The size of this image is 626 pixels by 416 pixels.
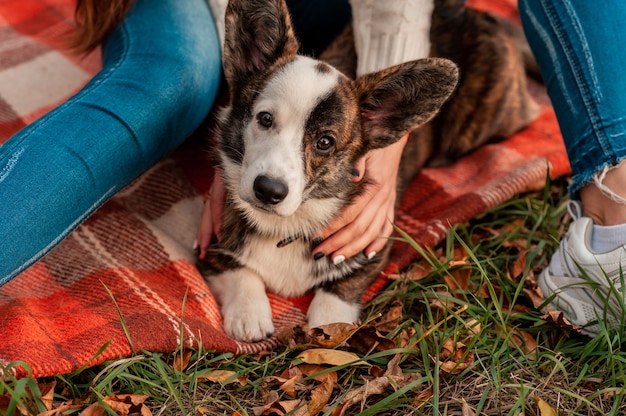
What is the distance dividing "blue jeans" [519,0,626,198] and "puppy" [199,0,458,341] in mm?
550

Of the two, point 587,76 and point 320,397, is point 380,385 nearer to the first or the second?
point 320,397

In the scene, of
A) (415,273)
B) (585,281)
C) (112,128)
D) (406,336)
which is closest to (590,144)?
(585,281)

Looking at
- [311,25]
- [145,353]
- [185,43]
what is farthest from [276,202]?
[311,25]

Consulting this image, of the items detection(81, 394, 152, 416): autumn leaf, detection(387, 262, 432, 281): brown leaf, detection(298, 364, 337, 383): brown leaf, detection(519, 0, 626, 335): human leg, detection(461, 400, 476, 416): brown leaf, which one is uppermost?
detection(519, 0, 626, 335): human leg

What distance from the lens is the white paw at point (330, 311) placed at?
253 cm

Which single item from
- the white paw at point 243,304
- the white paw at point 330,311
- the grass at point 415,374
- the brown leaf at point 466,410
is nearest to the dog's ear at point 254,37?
the white paw at point 243,304

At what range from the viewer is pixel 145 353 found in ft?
7.21

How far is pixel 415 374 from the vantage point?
221cm

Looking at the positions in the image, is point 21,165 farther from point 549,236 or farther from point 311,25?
point 549,236

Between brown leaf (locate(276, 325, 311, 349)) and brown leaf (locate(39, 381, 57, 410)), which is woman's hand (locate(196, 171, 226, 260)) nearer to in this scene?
brown leaf (locate(276, 325, 311, 349))

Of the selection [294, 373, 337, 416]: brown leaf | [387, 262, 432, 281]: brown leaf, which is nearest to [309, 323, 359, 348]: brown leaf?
[294, 373, 337, 416]: brown leaf

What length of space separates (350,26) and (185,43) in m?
0.79

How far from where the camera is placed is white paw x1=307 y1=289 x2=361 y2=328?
8.30 ft

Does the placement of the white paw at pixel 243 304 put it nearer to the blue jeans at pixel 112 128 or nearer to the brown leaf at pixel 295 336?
the brown leaf at pixel 295 336
